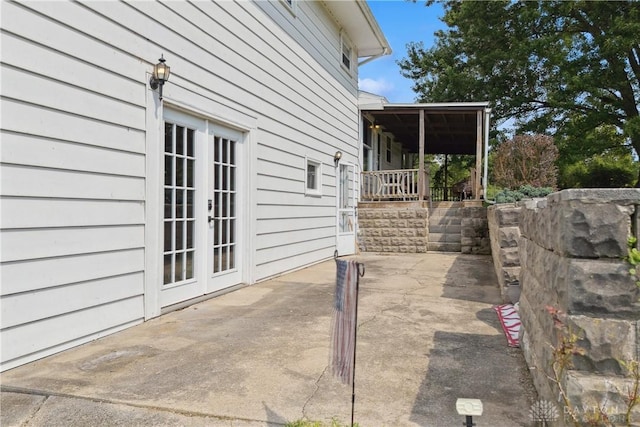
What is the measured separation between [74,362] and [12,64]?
2.10 metres

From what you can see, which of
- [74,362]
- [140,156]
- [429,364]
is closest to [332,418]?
[429,364]

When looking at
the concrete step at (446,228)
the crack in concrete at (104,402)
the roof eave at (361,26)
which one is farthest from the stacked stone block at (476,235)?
the crack in concrete at (104,402)

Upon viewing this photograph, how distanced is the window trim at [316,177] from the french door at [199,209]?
7.02 ft

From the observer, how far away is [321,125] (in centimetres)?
860

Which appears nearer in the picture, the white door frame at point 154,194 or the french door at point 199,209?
the white door frame at point 154,194

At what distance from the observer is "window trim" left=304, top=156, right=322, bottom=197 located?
780 centimetres

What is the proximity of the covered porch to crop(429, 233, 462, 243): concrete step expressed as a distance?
96 cm

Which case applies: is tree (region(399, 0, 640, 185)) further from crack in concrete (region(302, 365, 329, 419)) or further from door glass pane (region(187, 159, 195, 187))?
crack in concrete (region(302, 365, 329, 419))

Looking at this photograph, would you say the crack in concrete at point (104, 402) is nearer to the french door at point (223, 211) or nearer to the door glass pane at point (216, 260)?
the french door at point (223, 211)

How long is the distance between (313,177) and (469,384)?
20.2 feet

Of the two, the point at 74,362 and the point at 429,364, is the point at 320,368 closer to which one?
the point at 429,364

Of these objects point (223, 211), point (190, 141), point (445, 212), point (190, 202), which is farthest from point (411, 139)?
point (190, 202)

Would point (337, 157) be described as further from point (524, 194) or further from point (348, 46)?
point (524, 194)

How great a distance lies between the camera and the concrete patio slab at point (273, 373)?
227 cm
